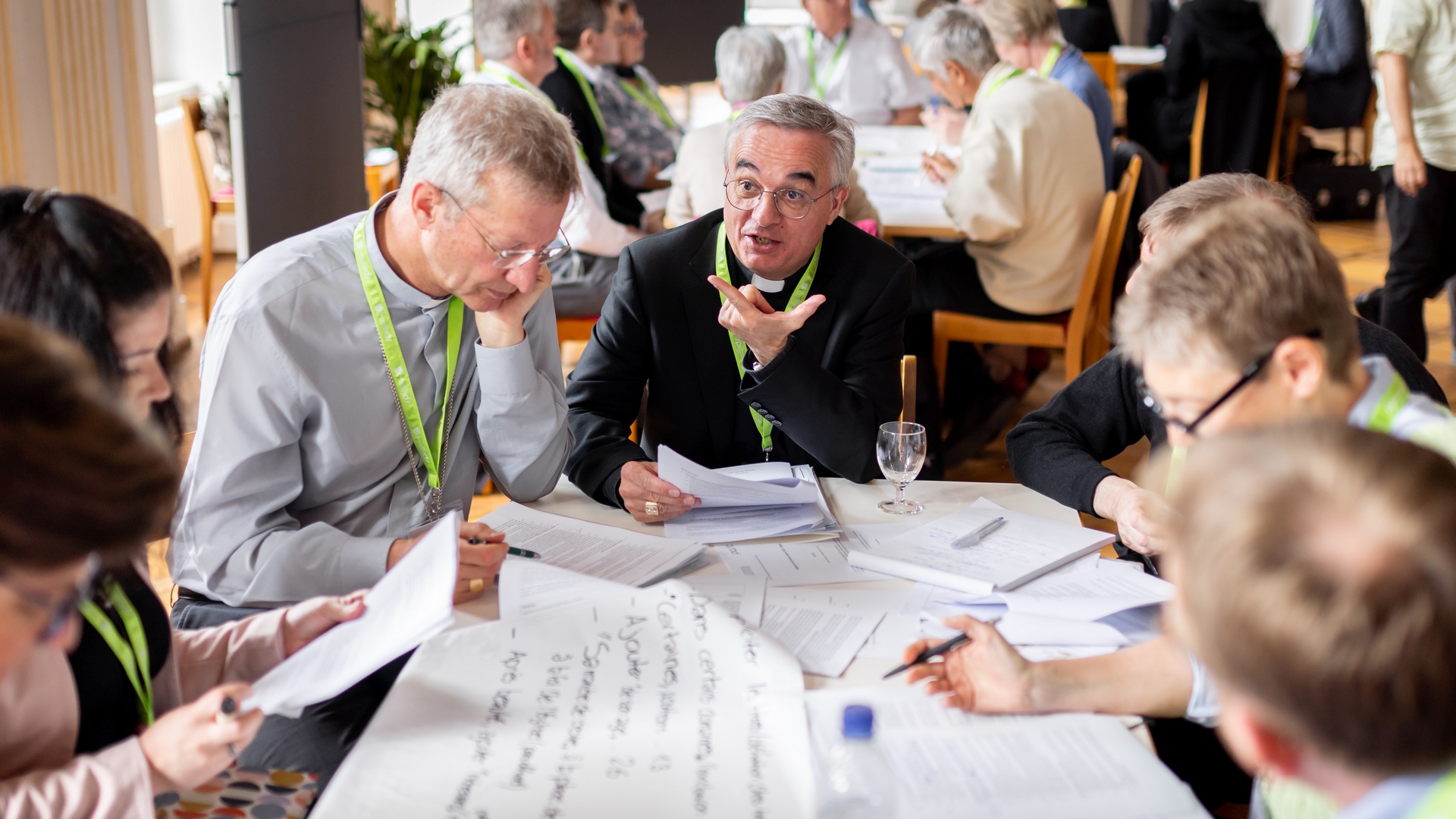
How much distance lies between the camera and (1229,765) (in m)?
1.71

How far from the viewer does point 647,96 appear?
5406 mm

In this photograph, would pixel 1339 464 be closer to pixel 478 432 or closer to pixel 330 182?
pixel 478 432

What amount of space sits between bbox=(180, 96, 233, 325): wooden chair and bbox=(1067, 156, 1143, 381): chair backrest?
3.63 metres

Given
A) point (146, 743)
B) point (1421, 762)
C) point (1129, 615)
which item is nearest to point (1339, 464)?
point (1421, 762)

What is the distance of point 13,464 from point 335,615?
2.12ft

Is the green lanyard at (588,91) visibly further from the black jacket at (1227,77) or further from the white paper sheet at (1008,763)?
the black jacket at (1227,77)

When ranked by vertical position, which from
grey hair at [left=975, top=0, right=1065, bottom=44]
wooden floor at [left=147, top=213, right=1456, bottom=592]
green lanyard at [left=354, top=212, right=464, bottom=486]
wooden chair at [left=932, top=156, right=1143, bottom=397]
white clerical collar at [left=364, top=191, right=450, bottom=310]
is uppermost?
grey hair at [left=975, top=0, right=1065, bottom=44]

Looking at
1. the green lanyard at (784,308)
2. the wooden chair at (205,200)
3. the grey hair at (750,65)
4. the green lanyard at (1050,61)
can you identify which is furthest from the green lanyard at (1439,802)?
the wooden chair at (205,200)

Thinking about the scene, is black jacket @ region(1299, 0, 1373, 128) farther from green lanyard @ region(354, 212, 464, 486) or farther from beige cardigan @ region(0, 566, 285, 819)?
beige cardigan @ region(0, 566, 285, 819)

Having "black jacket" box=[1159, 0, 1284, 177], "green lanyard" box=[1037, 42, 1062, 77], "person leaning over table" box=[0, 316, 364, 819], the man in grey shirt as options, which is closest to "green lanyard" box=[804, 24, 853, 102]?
"green lanyard" box=[1037, 42, 1062, 77]

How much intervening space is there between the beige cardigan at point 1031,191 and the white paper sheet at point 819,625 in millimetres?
2522

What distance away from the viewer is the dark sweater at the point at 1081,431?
6.60ft

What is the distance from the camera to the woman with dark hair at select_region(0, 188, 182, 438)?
120 cm

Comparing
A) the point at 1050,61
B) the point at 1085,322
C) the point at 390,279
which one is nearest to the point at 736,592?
the point at 390,279
